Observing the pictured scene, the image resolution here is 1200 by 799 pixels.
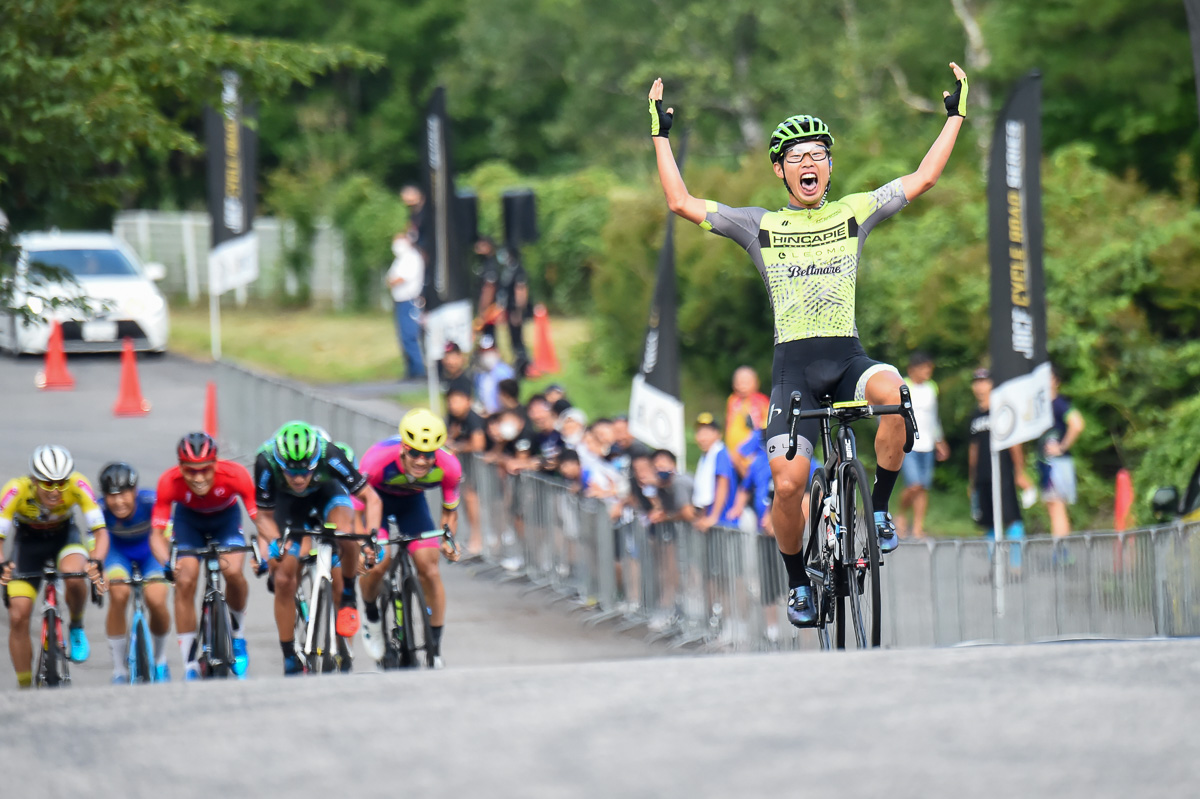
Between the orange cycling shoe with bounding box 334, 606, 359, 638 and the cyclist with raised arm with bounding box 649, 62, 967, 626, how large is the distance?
4.21 meters

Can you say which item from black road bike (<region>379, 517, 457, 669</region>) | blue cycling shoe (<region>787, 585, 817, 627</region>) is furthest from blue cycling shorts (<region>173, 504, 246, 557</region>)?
blue cycling shoe (<region>787, 585, 817, 627</region>)

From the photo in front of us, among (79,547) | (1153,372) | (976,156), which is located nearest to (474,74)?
(976,156)

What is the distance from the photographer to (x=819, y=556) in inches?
329

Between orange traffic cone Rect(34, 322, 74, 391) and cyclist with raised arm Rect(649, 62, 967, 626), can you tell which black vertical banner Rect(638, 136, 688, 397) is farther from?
orange traffic cone Rect(34, 322, 74, 391)

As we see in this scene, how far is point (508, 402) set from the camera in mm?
17672

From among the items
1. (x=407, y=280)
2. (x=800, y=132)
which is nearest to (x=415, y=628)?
(x=800, y=132)

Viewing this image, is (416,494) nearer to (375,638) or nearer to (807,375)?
(375,638)

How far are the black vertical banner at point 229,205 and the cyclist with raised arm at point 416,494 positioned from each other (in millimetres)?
12255

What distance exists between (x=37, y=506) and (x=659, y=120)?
586cm

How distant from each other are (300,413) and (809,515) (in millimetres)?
12758

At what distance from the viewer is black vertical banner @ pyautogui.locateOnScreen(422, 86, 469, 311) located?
19.4 meters

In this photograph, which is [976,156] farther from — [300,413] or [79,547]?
[79,547]

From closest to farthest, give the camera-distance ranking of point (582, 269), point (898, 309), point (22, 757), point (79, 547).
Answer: point (22, 757), point (79, 547), point (898, 309), point (582, 269)

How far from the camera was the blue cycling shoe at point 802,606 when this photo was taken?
841 centimetres
